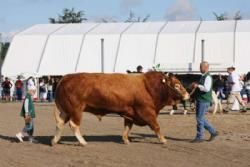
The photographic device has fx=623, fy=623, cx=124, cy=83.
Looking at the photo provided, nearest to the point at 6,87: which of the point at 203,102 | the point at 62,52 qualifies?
the point at 62,52

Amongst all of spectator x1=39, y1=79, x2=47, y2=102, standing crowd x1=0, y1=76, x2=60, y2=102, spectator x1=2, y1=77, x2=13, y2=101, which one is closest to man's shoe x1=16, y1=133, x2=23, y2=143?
standing crowd x1=0, y1=76, x2=60, y2=102

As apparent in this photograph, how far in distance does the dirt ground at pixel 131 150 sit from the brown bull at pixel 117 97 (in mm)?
559

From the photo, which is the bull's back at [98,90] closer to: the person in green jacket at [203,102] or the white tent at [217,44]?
the person in green jacket at [203,102]

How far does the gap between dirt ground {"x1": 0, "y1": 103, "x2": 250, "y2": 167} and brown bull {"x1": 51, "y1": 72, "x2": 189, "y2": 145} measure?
1.83 feet

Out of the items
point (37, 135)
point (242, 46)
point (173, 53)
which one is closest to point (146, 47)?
point (173, 53)

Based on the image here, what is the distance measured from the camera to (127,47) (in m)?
50.1

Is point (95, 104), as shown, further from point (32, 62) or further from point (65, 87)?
point (32, 62)

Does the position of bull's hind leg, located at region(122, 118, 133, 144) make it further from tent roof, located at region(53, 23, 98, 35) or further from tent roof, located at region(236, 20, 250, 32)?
tent roof, located at region(53, 23, 98, 35)

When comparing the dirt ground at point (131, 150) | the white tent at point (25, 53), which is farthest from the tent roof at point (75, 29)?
the dirt ground at point (131, 150)

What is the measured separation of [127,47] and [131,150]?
1464 inches

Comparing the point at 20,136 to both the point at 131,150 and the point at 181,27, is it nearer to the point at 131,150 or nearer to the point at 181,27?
the point at 131,150

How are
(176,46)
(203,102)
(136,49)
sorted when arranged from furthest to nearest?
1. (136,49)
2. (176,46)
3. (203,102)

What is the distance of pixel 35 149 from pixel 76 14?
278 ft

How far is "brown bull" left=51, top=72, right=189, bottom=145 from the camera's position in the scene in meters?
14.0
